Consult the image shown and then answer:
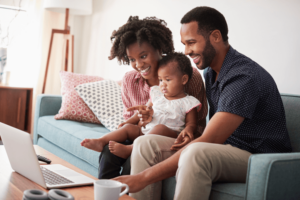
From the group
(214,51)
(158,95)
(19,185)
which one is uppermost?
(214,51)

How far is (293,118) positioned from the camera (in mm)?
1500

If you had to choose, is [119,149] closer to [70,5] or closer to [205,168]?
[205,168]

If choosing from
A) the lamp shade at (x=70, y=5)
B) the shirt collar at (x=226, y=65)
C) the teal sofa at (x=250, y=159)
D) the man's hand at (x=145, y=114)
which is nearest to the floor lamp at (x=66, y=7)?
the lamp shade at (x=70, y=5)

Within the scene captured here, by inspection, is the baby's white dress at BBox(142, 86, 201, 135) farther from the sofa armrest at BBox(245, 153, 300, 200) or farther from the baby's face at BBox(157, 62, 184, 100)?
the sofa armrest at BBox(245, 153, 300, 200)

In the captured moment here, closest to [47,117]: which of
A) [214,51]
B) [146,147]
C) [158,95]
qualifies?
[158,95]

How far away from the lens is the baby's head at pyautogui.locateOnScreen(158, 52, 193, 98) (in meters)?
1.61

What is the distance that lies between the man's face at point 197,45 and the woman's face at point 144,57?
12.6 inches

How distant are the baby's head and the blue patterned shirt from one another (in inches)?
11.0

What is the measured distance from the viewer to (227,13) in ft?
7.28

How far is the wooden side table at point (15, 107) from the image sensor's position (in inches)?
123

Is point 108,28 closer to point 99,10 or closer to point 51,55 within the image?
point 99,10

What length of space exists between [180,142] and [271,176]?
19.4 inches

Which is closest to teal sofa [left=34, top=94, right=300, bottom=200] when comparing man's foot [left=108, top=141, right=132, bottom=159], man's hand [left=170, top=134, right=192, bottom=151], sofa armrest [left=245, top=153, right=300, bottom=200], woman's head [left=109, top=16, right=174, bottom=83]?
sofa armrest [left=245, top=153, right=300, bottom=200]

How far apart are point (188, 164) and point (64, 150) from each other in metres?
1.35
